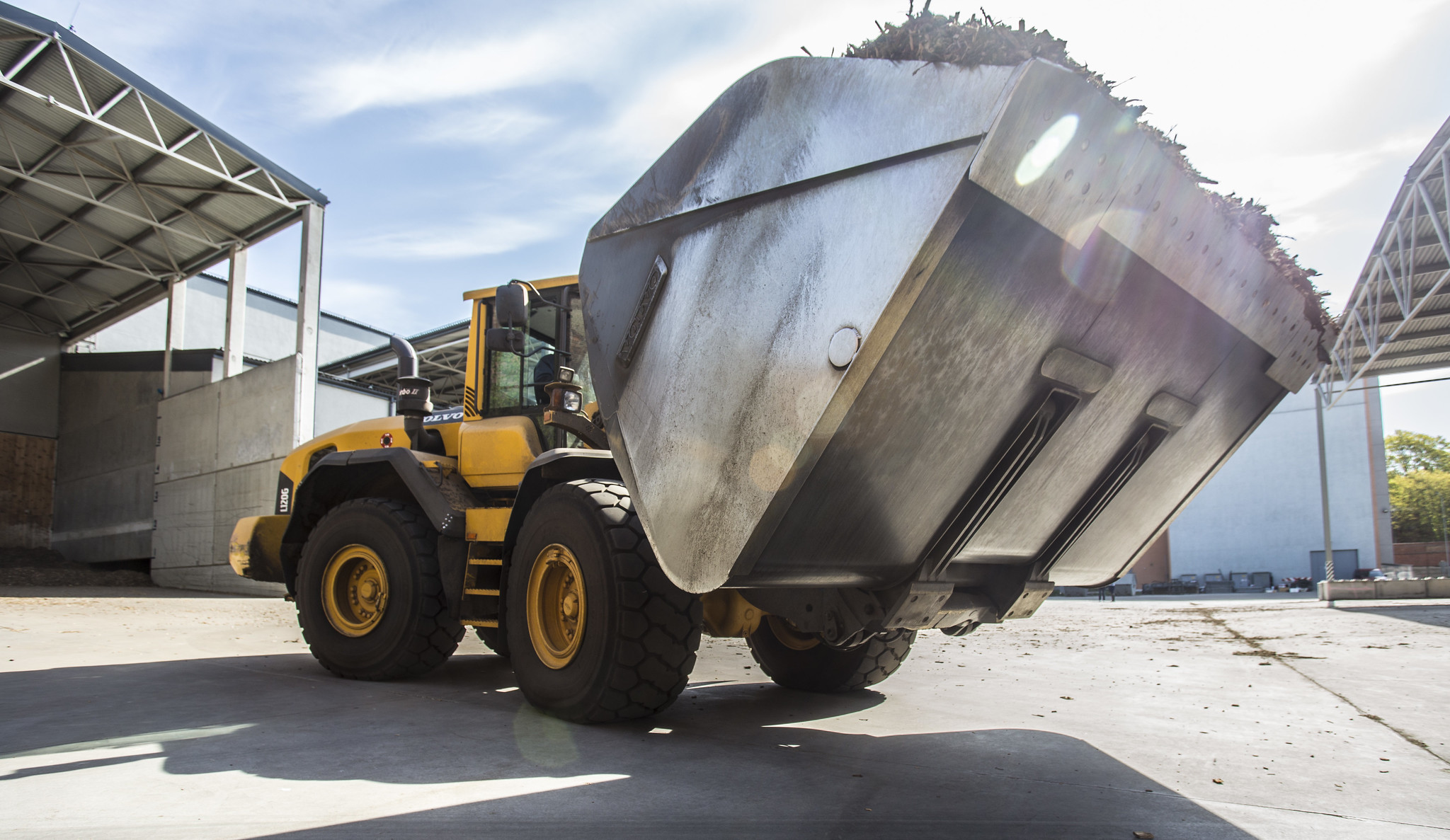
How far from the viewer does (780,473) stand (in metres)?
2.79

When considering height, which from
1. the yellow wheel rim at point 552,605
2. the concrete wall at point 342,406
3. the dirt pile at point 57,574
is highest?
the concrete wall at point 342,406

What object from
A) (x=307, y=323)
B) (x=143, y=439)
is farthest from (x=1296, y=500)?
(x=143, y=439)

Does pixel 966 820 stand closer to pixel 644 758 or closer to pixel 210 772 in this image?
pixel 644 758

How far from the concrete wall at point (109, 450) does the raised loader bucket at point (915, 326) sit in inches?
853

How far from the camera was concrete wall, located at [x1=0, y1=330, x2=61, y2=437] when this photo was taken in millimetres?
24859

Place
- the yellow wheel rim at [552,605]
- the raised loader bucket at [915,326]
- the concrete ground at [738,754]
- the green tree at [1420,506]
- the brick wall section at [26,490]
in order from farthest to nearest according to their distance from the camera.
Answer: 1. the green tree at [1420,506]
2. the brick wall section at [26,490]
3. the yellow wheel rim at [552,605]
4. the concrete ground at [738,754]
5. the raised loader bucket at [915,326]

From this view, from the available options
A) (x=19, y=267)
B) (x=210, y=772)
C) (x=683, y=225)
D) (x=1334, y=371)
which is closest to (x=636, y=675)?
(x=210, y=772)

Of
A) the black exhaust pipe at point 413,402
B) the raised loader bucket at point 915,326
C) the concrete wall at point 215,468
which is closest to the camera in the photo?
the raised loader bucket at point 915,326

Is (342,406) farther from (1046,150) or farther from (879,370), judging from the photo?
(1046,150)

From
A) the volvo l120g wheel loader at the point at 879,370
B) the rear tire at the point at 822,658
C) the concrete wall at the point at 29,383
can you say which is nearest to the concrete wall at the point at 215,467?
the concrete wall at the point at 29,383

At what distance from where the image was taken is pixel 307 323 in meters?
17.6

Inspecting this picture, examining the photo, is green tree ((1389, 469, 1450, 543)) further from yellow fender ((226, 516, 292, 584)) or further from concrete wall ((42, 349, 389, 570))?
yellow fender ((226, 516, 292, 584))

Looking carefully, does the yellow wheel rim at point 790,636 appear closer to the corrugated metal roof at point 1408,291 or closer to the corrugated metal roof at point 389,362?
the corrugated metal roof at point 389,362

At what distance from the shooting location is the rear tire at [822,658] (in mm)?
5223
